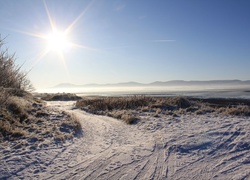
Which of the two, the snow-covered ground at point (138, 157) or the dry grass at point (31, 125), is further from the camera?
the dry grass at point (31, 125)

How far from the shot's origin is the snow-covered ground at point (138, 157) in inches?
229

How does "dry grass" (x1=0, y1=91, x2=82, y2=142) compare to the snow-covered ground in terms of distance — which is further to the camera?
"dry grass" (x1=0, y1=91, x2=82, y2=142)

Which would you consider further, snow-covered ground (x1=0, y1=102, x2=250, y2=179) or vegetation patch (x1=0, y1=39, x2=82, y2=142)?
vegetation patch (x1=0, y1=39, x2=82, y2=142)

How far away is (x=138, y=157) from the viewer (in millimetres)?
7148

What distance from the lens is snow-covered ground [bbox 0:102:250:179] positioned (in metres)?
5.81

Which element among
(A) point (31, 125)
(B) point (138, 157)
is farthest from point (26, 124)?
(B) point (138, 157)

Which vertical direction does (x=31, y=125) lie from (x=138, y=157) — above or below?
above

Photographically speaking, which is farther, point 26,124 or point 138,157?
point 26,124

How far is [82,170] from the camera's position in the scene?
6043 mm

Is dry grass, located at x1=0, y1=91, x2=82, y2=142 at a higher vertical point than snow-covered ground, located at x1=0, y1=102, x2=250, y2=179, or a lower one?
higher

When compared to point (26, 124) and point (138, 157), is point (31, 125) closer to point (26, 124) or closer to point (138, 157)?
point (26, 124)

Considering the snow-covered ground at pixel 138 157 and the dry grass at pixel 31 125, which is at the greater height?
the dry grass at pixel 31 125

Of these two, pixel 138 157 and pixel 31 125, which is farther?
pixel 31 125

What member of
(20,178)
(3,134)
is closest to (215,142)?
(20,178)
